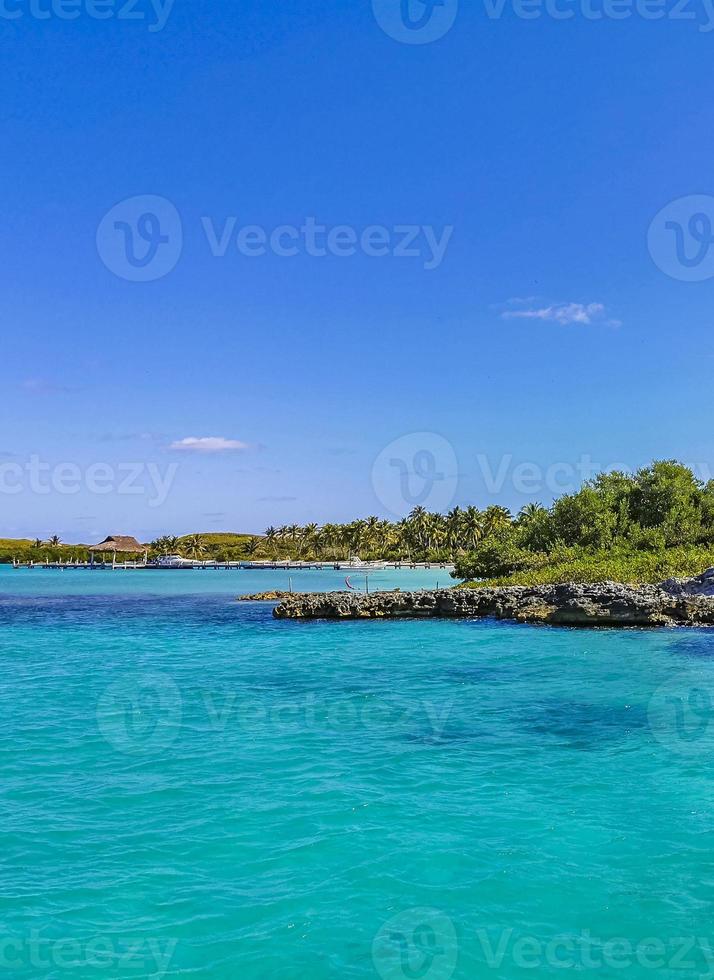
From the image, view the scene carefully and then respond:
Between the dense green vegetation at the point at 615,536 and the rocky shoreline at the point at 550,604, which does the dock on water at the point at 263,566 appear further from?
the rocky shoreline at the point at 550,604

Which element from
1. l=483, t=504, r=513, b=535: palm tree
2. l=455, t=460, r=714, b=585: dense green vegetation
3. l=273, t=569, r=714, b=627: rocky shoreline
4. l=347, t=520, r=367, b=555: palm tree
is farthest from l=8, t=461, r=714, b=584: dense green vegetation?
l=347, t=520, r=367, b=555: palm tree

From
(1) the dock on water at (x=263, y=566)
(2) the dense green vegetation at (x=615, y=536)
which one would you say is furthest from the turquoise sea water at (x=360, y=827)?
(1) the dock on water at (x=263, y=566)

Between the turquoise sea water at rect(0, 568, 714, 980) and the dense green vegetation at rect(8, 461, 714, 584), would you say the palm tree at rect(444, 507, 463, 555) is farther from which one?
the turquoise sea water at rect(0, 568, 714, 980)

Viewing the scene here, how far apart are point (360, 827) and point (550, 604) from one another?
1521 inches

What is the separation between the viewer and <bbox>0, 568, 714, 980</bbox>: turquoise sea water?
30.0 feet

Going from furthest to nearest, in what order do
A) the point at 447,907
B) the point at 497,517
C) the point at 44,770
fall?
1. the point at 497,517
2. the point at 44,770
3. the point at 447,907

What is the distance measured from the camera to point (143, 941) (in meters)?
9.29

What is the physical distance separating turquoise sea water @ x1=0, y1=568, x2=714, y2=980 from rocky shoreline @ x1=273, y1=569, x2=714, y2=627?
1695 cm

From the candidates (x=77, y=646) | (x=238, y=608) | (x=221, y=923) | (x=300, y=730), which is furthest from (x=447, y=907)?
(x=238, y=608)

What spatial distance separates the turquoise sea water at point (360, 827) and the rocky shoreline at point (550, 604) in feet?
55.6

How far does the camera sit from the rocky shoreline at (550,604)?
145 feet

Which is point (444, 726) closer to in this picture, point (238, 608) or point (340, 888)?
point (340, 888)

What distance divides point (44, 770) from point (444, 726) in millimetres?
10209

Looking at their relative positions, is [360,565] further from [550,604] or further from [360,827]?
[360,827]
